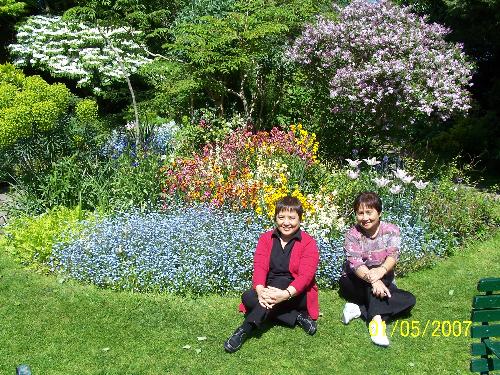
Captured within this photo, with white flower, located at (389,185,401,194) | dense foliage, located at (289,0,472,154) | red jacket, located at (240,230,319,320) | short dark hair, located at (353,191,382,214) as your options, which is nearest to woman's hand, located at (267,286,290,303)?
red jacket, located at (240,230,319,320)

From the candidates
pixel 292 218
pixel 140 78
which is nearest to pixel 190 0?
pixel 140 78

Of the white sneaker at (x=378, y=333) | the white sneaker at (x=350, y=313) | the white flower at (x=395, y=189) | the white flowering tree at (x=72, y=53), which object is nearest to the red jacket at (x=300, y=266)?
the white sneaker at (x=350, y=313)

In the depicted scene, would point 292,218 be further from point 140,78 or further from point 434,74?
point 140,78

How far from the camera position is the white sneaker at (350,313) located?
4195 millimetres

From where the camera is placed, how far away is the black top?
163 inches

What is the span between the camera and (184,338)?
13.1ft

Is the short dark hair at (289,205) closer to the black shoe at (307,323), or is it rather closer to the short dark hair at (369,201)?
the short dark hair at (369,201)

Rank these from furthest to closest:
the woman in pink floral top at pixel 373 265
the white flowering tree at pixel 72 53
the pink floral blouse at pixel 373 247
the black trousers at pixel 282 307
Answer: the white flowering tree at pixel 72 53, the pink floral blouse at pixel 373 247, the woman in pink floral top at pixel 373 265, the black trousers at pixel 282 307

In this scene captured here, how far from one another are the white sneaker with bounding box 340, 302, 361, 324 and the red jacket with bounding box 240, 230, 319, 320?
22 centimetres

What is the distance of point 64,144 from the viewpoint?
21.6 ft

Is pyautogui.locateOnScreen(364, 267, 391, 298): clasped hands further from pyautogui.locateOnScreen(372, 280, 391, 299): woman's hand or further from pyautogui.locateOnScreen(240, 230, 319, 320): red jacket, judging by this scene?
pyautogui.locateOnScreen(240, 230, 319, 320): red jacket

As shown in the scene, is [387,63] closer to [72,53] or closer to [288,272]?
[288,272]

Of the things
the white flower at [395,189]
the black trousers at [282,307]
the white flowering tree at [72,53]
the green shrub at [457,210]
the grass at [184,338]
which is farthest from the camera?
the white flowering tree at [72,53]

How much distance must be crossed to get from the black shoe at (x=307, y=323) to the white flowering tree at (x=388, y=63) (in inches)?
134
